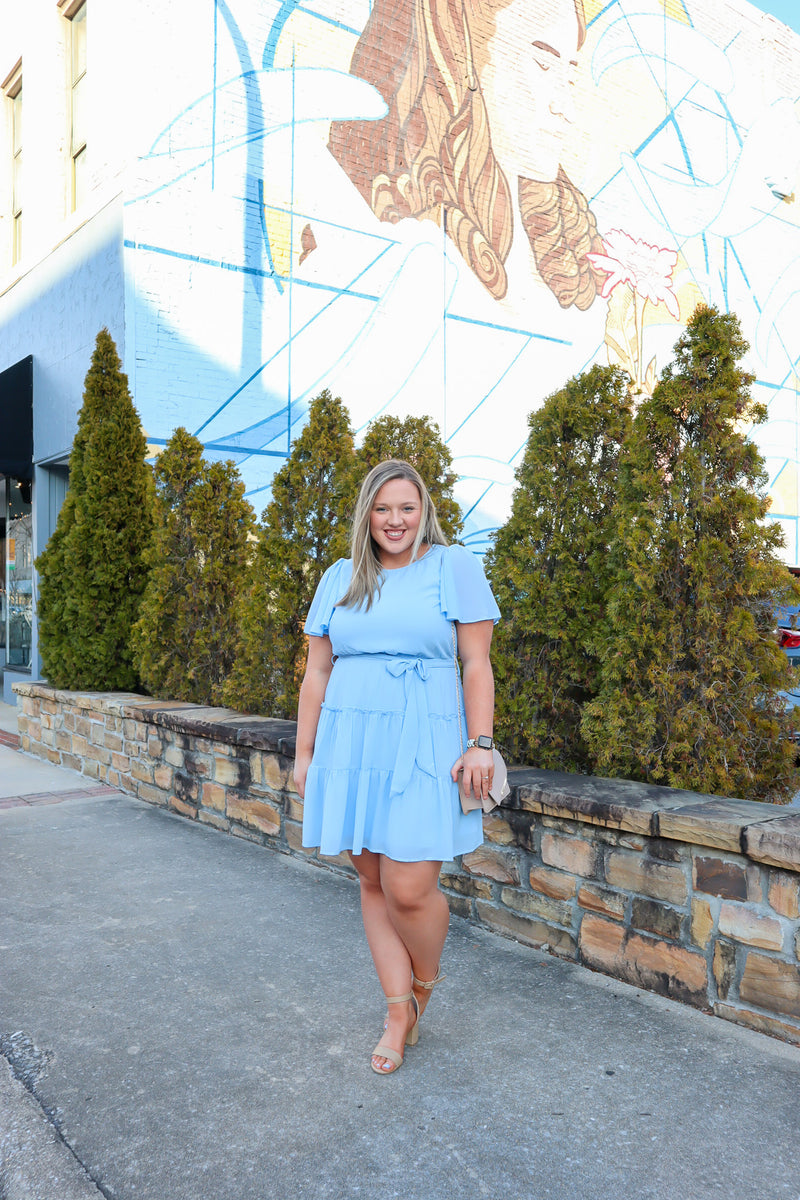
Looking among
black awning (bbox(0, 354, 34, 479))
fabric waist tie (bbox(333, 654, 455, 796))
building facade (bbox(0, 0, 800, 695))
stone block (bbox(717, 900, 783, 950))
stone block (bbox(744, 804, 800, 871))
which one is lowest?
stone block (bbox(717, 900, 783, 950))

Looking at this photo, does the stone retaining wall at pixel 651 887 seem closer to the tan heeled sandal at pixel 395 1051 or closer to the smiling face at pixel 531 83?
the tan heeled sandal at pixel 395 1051

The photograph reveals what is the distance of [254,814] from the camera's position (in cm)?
537

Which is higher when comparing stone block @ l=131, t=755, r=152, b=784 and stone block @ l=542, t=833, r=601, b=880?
stone block @ l=542, t=833, r=601, b=880

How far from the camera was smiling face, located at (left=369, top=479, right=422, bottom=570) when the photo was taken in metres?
2.88

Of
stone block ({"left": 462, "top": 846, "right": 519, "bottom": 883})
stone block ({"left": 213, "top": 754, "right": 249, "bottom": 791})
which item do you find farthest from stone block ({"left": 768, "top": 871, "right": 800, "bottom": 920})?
stone block ({"left": 213, "top": 754, "right": 249, "bottom": 791})

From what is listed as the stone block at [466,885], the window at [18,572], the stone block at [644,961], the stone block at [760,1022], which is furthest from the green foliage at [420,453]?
the window at [18,572]

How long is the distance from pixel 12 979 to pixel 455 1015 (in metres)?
1.68

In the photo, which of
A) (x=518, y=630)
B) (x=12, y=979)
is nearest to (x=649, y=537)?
(x=518, y=630)

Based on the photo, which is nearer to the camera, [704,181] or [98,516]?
[98,516]

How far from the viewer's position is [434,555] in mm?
2908

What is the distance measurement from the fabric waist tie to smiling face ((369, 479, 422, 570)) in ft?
1.11

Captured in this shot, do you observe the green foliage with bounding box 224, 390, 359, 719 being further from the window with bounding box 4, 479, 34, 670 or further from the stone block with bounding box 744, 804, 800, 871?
the window with bounding box 4, 479, 34, 670

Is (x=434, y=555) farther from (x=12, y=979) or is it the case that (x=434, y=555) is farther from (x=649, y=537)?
(x=12, y=979)

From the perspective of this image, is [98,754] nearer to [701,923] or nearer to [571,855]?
[571,855]
